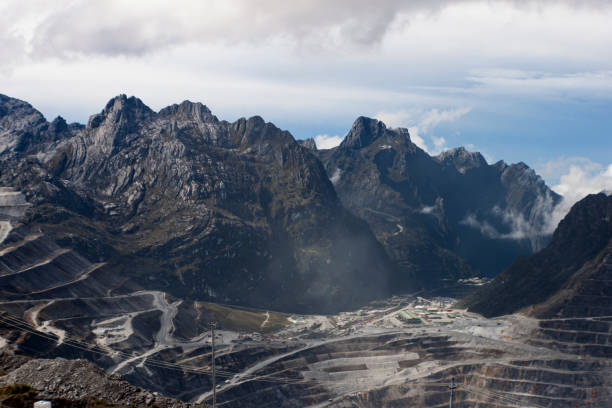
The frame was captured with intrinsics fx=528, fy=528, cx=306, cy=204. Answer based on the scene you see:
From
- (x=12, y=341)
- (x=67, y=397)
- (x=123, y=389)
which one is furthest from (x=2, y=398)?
(x=12, y=341)

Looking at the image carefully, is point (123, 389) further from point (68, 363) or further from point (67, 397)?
point (68, 363)

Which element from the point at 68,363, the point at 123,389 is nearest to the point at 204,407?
the point at 123,389

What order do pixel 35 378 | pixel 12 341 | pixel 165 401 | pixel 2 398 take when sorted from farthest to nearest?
pixel 12 341 → pixel 35 378 → pixel 165 401 → pixel 2 398

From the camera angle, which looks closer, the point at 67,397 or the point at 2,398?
the point at 2,398

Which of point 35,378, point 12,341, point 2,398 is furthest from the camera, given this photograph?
point 12,341

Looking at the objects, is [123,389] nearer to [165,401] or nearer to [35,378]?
[165,401]

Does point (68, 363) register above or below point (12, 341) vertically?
above

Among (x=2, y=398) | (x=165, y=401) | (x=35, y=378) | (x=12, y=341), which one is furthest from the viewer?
(x=12, y=341)

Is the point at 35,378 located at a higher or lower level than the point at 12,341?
higher

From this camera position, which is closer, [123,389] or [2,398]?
[2,398]
